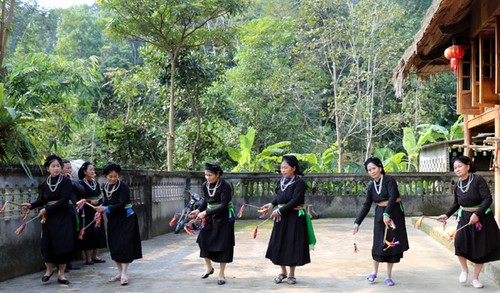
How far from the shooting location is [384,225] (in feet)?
20.9

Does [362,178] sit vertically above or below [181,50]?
below

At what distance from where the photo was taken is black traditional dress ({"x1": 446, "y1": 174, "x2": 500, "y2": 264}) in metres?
5.99

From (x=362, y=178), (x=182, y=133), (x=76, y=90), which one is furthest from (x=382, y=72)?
(x=76, y=90)

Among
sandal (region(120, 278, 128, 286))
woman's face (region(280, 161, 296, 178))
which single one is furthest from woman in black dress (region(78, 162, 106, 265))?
woman's face (region(280, 161, 296, 178))

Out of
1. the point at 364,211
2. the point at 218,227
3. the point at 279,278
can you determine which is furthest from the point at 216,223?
the point at 364,211

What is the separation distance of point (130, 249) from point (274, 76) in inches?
546

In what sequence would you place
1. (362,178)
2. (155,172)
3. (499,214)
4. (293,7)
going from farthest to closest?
(293,7)
(362,178)
(155,172)
(499,214)

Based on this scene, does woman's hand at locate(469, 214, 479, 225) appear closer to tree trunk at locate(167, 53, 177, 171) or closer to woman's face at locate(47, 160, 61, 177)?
woman's face at locate(47, 160, 61, 177)

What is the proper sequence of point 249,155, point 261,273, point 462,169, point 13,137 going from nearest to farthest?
point 462,169 → point 13,137 → point 261,273 → point 249,155

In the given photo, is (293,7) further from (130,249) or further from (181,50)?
(130,249)

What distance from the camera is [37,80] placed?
376 inches

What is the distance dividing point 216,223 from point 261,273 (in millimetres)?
1013

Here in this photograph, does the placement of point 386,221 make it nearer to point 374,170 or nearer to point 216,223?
point 374,170

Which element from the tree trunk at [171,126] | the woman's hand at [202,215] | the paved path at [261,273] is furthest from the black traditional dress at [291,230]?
the tree trunk at [171,126]
